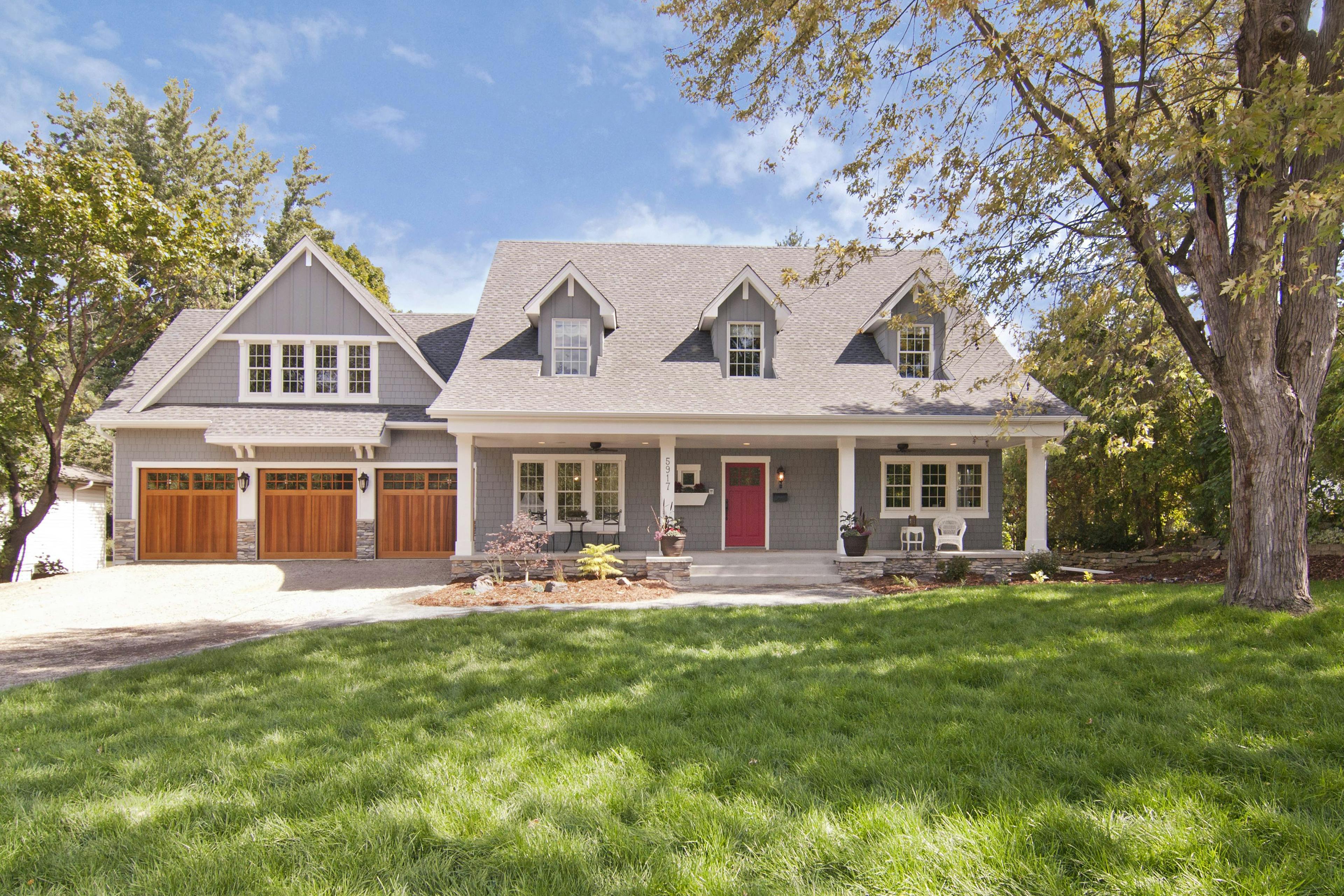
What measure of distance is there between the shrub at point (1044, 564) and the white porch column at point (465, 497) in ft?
34.2

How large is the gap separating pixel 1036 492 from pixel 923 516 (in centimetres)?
247

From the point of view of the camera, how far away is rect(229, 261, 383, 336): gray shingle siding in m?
15.6

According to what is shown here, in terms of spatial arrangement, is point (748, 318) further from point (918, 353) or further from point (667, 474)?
point (667, 474)

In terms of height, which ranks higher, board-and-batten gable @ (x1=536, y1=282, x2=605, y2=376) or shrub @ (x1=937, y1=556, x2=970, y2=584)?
board-and-batten gable @ (x1=536, y1=282, x2=605, y2=376)

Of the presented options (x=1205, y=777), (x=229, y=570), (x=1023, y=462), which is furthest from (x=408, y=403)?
(x=1023, y=462)

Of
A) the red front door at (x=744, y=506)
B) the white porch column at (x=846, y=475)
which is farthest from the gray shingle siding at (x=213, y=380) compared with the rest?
the white porch column at (x=846, y=475)

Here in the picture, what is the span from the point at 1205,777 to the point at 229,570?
614 inches

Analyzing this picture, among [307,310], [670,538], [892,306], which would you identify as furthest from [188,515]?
[892,306]

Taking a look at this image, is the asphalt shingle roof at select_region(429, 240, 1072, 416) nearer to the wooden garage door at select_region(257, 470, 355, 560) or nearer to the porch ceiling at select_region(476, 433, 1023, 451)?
the porch ceiling at select_region(476, 433, 1023, 451)

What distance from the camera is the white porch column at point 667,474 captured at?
12.6m

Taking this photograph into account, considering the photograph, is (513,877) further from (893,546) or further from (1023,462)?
(1023,462)

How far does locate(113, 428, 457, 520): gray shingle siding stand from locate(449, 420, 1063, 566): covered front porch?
2153 millimetres

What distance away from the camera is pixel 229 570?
13.5m

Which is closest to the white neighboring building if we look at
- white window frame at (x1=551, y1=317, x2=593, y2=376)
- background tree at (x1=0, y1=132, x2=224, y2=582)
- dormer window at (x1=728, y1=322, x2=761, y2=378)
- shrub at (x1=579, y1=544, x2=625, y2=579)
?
background tree at (x1=0, y1=132, x2=224, y2=582)
